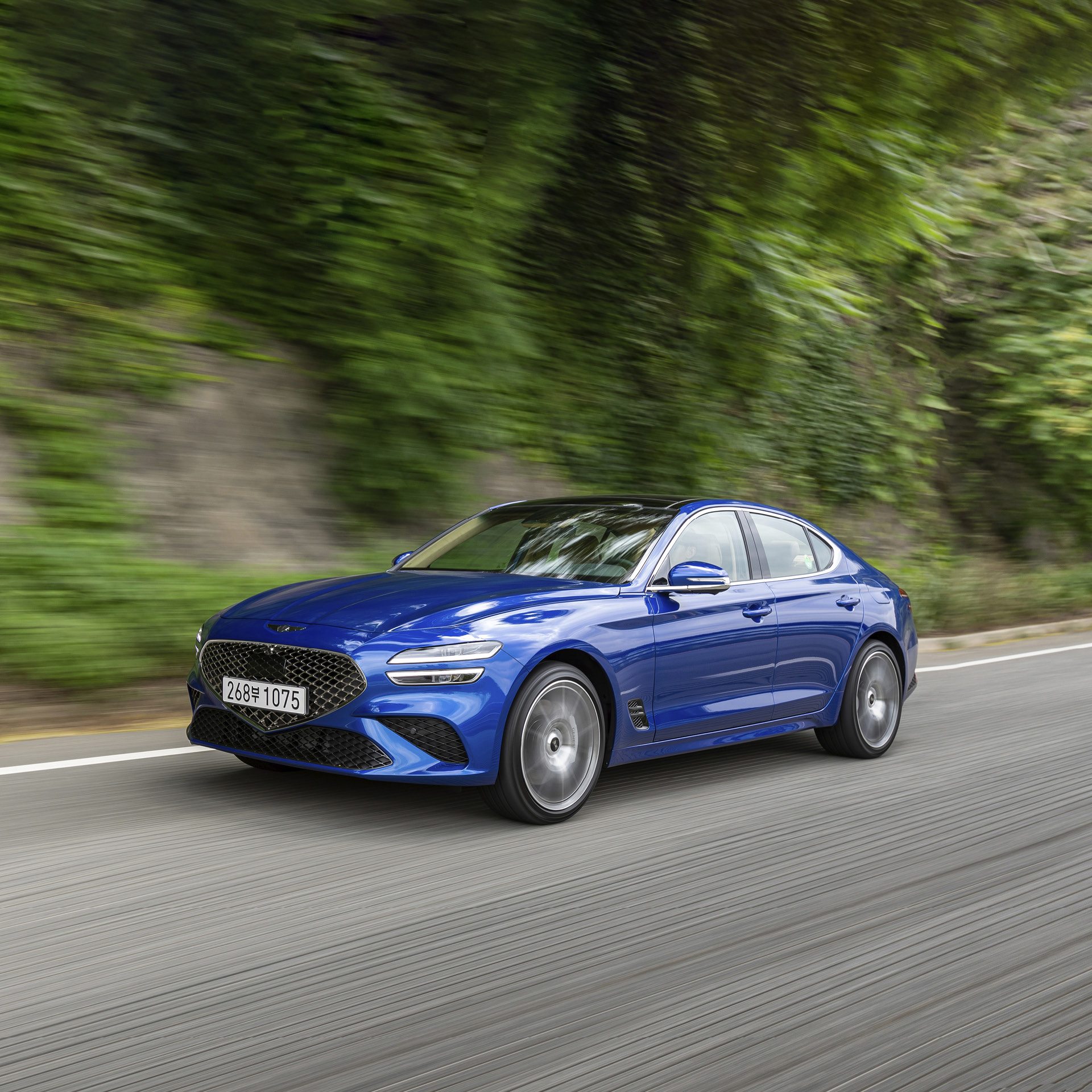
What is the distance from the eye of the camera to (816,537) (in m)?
8.03

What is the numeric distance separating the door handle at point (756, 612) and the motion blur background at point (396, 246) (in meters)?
3.93

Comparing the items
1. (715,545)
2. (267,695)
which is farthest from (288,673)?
(715,545)

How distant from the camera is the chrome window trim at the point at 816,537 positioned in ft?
24.7

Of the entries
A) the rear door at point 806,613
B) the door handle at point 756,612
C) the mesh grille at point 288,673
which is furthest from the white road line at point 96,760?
the rear door at point 806,613

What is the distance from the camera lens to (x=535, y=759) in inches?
229

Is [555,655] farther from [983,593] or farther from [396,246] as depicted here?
[983,593]

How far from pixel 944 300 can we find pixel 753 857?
17575mm

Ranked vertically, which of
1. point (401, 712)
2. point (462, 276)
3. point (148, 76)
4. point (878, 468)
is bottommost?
point (401, 712)

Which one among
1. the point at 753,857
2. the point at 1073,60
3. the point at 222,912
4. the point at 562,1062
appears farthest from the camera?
the point at 1073,60

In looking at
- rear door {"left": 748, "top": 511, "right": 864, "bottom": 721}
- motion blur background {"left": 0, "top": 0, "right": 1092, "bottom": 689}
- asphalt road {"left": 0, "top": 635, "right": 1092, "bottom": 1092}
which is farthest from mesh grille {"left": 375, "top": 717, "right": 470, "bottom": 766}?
motion blur background {"left": 0, "top": 0, "right": 1092, "bottom": 689}

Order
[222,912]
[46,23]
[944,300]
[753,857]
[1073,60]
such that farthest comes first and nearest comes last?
[944,300] < [1073,60] < [46,23] < [753,857] < [222,912]

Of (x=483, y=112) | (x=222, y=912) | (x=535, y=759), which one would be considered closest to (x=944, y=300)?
(x=483, y=112)

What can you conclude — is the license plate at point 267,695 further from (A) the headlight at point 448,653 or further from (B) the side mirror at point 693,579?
(B) the side mirror at point 693,579

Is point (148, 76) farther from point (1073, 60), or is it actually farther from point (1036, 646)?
point (1036, 646)
